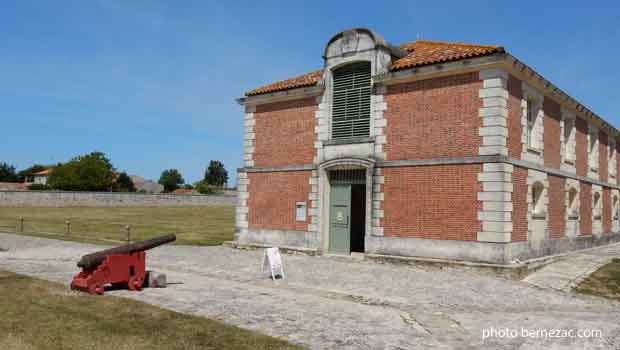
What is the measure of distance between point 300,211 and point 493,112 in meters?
6.91

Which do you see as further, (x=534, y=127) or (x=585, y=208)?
(x=585, y=208)

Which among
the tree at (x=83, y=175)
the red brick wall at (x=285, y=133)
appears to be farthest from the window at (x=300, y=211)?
the tree at (x=83, y=175)

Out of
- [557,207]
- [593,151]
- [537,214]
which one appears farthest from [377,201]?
[593,151]

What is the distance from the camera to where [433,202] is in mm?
13531

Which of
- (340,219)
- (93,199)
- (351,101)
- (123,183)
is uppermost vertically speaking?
(351,101)

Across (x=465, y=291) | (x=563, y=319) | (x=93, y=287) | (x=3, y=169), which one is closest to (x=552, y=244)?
(x=465, y=291)

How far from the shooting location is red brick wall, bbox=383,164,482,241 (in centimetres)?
1288

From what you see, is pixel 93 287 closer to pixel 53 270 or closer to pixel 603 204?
pixel 53 270

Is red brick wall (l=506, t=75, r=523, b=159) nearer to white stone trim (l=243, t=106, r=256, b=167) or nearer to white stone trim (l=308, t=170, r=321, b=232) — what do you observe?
white stone trim (l=308, t=170, r=321, b=232)

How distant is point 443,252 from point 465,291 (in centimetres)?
296

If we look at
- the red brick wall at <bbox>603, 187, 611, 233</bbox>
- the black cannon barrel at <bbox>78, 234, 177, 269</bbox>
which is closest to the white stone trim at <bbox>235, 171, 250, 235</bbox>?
the black cannon barrel at <bbox>78, 234, 177, 269</bbox>

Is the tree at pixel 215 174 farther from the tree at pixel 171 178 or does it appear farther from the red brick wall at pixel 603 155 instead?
the red brick wall at pixel 603 155

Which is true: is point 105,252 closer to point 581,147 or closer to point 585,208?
point 585,208

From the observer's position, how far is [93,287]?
28.7ft
